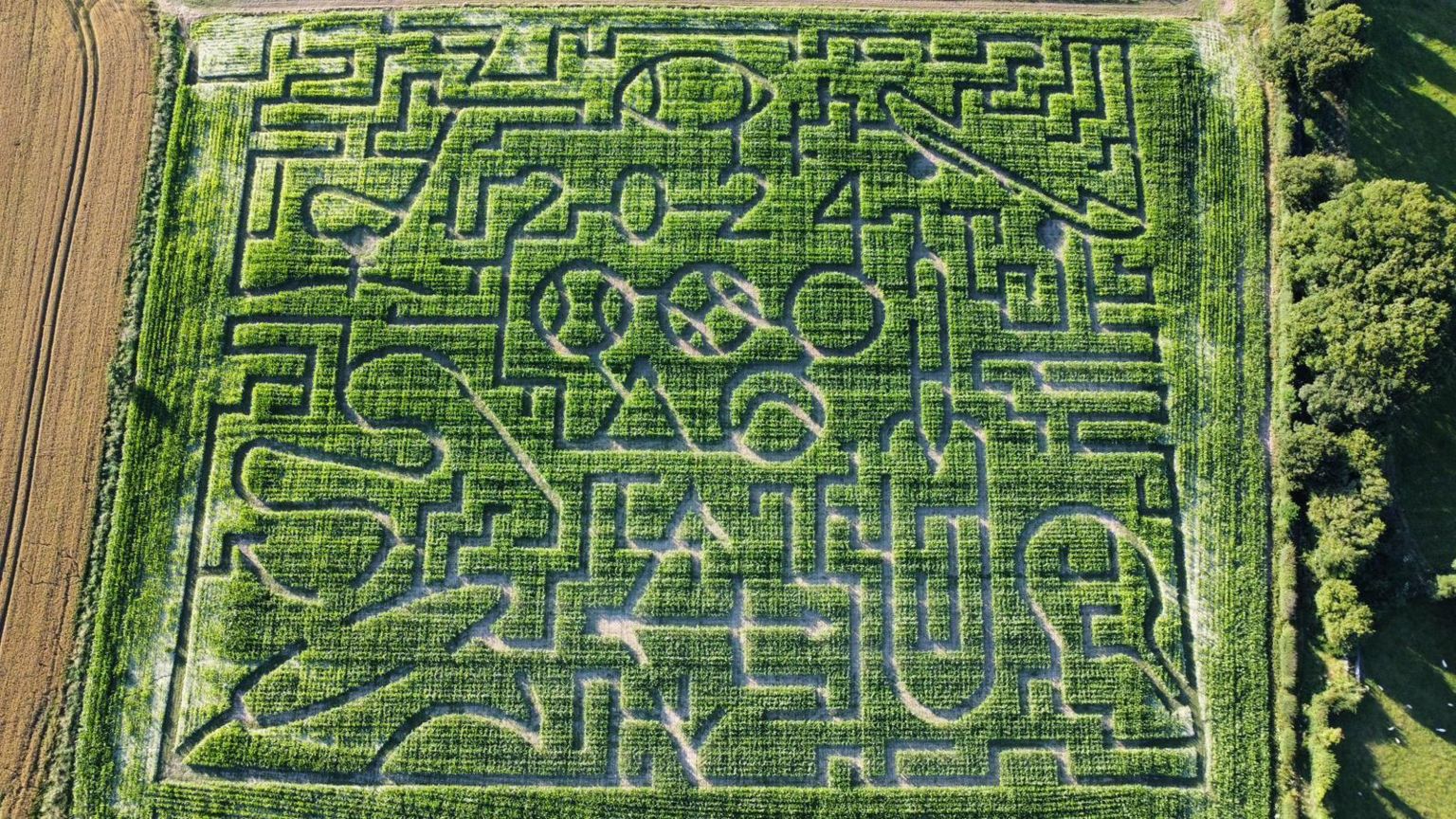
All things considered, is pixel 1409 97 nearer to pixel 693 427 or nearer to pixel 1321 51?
pixel 1321 51

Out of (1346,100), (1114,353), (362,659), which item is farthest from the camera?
(1346,100)

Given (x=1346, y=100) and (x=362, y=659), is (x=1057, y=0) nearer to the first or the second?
(x=1346, y=100)

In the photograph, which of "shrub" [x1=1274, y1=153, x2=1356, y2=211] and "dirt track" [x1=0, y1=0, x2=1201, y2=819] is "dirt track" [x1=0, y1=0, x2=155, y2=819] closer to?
"dirt track" [x1=0, y1=0, x2=1201, y2=819]

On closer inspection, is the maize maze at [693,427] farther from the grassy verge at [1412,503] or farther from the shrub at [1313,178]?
the grassy verge at [1412,503]

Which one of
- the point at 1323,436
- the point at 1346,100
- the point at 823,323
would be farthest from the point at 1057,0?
the point at 1323,436

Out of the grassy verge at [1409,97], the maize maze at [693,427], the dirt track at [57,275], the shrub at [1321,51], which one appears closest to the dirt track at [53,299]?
the dirt track at [57,275]

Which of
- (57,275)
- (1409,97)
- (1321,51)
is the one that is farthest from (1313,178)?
(57,275)

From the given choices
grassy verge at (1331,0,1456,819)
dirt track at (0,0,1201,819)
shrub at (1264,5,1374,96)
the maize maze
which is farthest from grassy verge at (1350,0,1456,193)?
dirt track at (0,0,1201,819)
